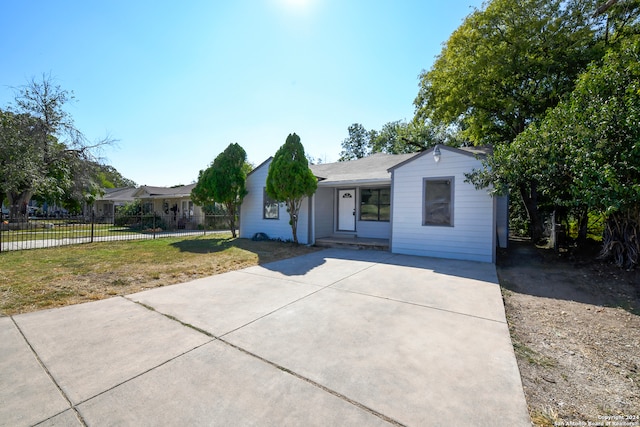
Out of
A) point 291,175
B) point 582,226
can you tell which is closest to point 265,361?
point 291,175

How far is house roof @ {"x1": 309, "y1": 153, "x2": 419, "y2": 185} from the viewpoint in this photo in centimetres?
943

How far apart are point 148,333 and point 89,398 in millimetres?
1091

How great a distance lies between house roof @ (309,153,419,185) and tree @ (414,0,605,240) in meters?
3.28

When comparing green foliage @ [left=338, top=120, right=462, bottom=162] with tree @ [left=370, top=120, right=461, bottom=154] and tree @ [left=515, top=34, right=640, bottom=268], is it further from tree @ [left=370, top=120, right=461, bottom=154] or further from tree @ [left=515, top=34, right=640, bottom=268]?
tree @ [left=515, top=34, right=640, bottom=268]

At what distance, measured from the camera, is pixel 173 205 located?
21984 millimetres

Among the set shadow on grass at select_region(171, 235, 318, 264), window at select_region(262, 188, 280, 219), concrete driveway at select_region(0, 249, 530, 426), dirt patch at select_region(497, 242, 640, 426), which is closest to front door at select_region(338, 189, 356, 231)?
shadow on grass at select_region(171, 235, 318, 264)

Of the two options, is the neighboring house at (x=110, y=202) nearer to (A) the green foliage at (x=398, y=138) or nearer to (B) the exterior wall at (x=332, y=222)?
(B) the exterior wall at (x=332, y=222)

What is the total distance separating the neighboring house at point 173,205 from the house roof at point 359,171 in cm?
1087

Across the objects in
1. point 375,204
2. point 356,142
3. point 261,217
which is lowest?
point 261,217

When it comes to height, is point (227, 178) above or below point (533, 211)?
above

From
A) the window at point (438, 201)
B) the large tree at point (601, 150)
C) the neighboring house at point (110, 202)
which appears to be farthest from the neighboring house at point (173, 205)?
the large tree at point (601, 150)

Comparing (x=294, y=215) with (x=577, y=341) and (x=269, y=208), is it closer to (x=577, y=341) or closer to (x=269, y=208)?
(x=269, y=208)

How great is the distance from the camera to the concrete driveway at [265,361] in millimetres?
1872

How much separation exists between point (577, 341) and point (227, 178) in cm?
1102
